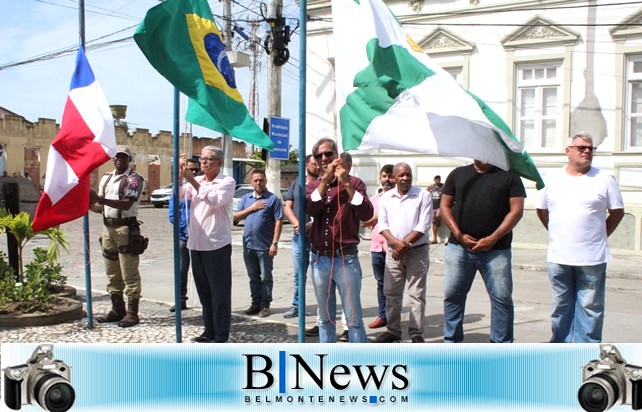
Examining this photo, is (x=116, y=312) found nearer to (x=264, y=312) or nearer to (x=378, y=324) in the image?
(x=264, y=312)

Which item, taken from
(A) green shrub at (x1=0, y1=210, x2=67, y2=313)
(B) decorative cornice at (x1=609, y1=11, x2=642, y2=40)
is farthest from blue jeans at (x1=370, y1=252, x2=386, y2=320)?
(B) decorative cornice at (x1=609, y1=11, x2=642, y2=40)

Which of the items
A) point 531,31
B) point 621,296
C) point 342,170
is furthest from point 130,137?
point 342,170

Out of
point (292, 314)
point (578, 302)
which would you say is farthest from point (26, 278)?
point (578, 302)

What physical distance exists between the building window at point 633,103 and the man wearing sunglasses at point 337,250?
457 inches

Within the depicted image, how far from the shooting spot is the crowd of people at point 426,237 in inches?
217

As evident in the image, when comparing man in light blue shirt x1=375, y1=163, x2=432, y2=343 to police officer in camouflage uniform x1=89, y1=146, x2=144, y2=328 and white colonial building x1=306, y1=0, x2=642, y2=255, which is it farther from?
white colonial building x1=306, y1=0, x2=642, y2=255

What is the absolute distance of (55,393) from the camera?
3678 mm

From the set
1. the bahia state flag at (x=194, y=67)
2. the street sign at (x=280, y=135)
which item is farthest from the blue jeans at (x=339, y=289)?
the street sign at (x=280, y=135)

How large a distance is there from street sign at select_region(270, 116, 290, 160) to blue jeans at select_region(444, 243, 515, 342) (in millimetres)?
8200

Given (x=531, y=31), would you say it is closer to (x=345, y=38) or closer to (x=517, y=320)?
(x=517, y=320)

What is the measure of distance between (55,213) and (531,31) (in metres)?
12.9

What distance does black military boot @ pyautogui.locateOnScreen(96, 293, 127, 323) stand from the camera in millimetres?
7609

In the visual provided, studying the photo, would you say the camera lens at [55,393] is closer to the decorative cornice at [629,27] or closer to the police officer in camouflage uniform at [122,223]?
the police officer in camouflage uniform at [122,223]

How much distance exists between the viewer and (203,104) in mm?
5039
